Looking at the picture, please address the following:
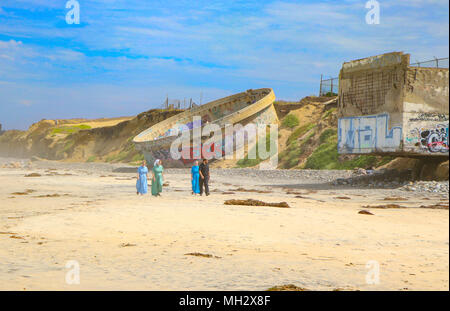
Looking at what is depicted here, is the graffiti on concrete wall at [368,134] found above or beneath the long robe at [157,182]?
above

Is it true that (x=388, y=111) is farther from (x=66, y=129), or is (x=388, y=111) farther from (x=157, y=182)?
(x=66, y=129)

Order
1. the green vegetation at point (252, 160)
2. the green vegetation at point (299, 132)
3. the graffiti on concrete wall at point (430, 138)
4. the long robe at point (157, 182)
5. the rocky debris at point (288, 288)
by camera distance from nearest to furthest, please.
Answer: the rocky debris at point (288, 288), the long robe at point (157, 182), the graffiti on concrete wall at point (430, 138), the green vegetation at point (252, 160), the green vegetation at point (299, 132)

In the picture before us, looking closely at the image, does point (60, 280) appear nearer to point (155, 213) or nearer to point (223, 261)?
point (223, 261)

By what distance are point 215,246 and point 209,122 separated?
33.6 meters

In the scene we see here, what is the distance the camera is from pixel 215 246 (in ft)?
27.9

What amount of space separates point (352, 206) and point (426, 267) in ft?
29.6

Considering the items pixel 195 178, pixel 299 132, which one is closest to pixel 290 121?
pixel 299 132

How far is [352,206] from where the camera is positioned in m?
15.6

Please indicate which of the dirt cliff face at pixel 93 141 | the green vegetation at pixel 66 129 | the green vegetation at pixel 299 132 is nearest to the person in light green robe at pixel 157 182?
the green vegetation at pixel 299 132

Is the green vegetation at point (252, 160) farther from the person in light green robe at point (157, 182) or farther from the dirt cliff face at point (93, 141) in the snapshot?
the person in light green robe at point (157, 182)

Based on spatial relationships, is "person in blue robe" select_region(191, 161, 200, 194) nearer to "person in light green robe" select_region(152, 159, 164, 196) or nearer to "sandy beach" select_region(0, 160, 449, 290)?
"person in light green robe" select_region(152, 159, 164, 196)

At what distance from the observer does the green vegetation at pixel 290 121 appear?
42.5 meters
